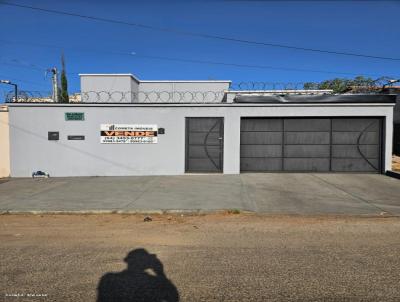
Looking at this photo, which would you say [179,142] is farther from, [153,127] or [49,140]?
[49,140]

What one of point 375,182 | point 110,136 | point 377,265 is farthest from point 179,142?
point 377,265

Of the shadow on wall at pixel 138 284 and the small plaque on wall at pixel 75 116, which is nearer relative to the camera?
the shadow on wall at pixel 138 284

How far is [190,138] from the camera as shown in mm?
15820

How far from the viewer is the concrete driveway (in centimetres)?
925

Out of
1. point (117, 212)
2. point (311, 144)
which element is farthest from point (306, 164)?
point (117, 212)

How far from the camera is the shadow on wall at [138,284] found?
13.5 ft

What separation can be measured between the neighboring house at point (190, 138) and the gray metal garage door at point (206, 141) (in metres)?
0.04

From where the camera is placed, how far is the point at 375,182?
43.2 feet

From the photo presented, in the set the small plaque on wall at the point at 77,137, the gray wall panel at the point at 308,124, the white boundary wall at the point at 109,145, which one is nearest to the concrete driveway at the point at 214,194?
the white boundary wall at the point at 109,145

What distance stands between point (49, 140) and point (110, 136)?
2.57 meters

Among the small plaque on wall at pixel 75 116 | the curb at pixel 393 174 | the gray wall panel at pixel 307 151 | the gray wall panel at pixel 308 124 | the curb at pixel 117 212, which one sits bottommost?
the curb at pixel 117 212

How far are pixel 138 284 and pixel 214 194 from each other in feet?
21.8

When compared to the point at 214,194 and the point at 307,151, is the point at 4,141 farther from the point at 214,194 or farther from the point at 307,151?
the point at 307,151

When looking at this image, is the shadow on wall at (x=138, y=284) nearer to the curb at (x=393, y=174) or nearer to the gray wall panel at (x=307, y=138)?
the gray wall panel at (x=307, y=138)
